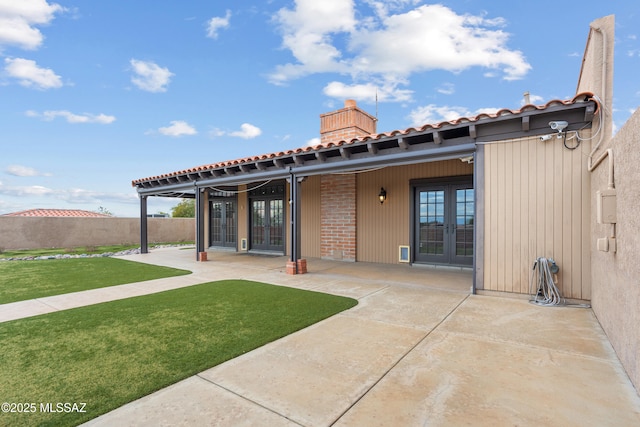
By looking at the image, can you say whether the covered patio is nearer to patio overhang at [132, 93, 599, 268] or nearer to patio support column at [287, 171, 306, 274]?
patio overhang at [132, 93, 599, 268]

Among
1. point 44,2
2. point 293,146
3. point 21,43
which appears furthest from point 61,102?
point 293,146

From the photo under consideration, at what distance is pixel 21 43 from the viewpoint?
31.1 feet

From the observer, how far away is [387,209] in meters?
8.22

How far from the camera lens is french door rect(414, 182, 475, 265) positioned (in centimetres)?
709

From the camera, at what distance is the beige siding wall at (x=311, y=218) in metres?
9.73

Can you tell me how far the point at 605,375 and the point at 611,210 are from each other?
1422mm

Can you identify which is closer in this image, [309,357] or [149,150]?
[309,357]

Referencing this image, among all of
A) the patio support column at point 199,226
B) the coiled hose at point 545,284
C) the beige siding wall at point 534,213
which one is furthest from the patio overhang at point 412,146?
the coiled hose at point 545,284

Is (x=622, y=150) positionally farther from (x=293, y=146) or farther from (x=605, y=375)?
(x=293, y=146)

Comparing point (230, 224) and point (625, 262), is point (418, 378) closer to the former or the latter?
point (625, 262)

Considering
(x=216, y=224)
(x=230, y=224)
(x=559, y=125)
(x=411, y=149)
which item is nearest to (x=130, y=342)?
(x=411, y=149)

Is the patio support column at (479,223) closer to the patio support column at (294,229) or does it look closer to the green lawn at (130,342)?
the green lawn at (130,342)

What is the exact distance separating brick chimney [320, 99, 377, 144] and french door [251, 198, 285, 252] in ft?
9.08

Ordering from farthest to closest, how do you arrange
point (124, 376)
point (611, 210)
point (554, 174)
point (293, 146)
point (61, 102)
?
1. point (61, 102)
2. point (293, 146)
3. point (554, 174)
4. point (611, 210)
5. point (124, 376)
